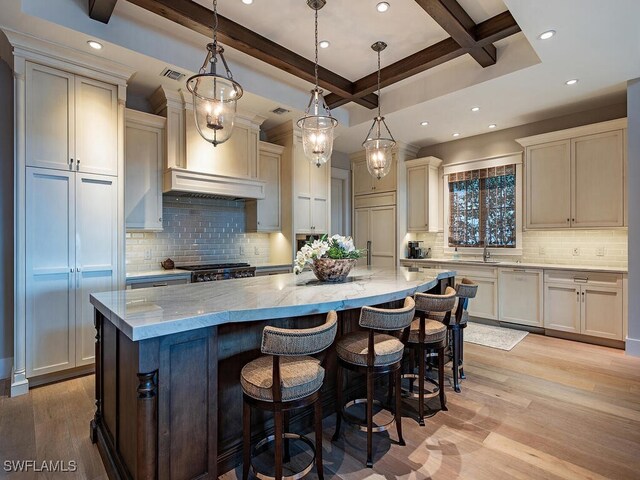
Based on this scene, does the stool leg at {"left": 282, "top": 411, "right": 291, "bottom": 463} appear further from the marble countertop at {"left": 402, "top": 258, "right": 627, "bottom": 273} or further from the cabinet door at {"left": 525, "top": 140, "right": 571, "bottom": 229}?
the cabinet door at {"left": 525, "top": 140, "right": 571, "bottom": 229}

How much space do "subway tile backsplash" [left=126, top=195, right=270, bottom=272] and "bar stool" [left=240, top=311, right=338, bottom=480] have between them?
293 cm

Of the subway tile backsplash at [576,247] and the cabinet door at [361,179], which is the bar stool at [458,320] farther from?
the cabinet door at [361,179]

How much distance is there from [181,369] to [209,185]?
2.84m

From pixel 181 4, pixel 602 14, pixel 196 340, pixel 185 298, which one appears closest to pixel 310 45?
pixel 181 4

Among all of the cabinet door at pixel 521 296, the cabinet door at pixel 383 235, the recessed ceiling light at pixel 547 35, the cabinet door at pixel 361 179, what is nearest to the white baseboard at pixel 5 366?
the cabinet door at pixel 383 235

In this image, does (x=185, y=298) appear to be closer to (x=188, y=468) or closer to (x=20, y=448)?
(x=188, y=468)

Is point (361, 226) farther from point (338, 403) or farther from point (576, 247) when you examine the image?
point (338, 403)

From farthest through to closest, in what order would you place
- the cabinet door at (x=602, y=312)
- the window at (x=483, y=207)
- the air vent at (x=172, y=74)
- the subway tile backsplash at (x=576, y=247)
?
the window at (x=483, y=207), the subway tile backsplash at (x=576, y=247), the cabinet door at (x=602, y=312), the air vent at (x=172, y=74)

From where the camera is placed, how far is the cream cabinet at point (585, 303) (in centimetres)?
394

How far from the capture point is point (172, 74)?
3471 millimetres

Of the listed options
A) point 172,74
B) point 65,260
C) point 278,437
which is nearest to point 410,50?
point 172,74

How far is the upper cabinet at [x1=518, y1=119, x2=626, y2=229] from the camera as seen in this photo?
4094 millimetres

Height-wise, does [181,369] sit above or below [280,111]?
below

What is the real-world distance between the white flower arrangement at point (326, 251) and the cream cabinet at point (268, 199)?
7.59 feet
